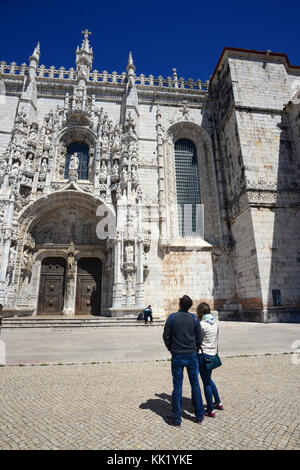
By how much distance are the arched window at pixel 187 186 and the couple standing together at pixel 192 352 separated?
1396 cm

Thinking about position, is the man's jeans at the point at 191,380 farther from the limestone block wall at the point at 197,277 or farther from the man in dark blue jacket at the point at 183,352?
the limestone block wall at the point at 197,277

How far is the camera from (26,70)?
19250mm

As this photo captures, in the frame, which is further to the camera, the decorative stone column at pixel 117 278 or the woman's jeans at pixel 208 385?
the decorative stone column at pixel 117 278

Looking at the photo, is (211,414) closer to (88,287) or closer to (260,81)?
(88,287)

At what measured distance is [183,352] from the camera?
3000 mm

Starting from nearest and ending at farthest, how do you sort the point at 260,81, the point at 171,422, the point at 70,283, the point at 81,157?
the point at 171,422, the point at 70,283, the point at 260,81, the point at 81,157

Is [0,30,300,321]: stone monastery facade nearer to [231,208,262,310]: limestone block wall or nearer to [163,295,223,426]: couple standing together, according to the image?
[231,208,262,310]: limestone block wall

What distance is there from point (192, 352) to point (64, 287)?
46.9 ft

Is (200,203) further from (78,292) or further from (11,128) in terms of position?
(11,128)

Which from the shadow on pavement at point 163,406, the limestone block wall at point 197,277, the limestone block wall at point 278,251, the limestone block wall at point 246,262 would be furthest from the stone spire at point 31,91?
the shadow on pavement at point 163,406

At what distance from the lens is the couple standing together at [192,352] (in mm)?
2880

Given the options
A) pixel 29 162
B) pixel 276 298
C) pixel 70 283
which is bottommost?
pixel 276 298

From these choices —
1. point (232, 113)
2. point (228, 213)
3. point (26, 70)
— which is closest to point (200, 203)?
point (228, 213)

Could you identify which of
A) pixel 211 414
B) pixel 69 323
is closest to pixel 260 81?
pixel 69 323
